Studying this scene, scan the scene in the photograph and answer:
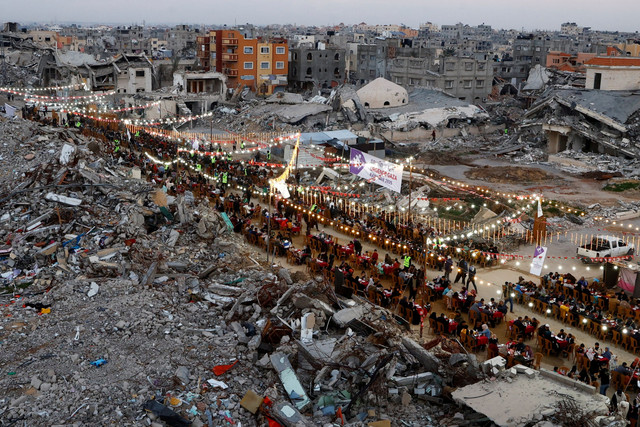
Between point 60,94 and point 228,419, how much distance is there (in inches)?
2003

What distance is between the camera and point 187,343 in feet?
49.4

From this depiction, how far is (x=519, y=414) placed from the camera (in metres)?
12.7

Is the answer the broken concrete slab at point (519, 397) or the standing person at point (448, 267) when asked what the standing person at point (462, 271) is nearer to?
the standing person at point (448, 267)

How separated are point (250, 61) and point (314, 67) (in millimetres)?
10029

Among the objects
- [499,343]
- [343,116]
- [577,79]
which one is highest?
[577,79]

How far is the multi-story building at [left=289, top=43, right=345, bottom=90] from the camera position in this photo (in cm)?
7944

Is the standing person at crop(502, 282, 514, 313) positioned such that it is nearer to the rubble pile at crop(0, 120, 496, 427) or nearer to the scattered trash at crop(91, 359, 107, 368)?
the rubble pile at crop(0, 120, 496, 427)

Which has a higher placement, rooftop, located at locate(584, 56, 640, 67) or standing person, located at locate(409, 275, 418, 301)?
rooftop, located at locate(584, 56, 640, 67)

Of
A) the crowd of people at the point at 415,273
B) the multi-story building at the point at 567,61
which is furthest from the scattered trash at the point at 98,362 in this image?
the multi-story building at the point at 567,61

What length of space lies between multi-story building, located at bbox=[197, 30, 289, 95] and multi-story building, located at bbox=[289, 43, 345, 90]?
2.72 meters

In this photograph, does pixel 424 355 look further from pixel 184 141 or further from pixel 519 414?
pixel 184 141

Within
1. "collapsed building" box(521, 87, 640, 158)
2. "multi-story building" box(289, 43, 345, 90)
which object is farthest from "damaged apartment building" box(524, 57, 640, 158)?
"multi-story building" box(289, 43, 345, 90)

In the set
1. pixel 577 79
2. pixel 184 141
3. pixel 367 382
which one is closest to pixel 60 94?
pixel 184 141

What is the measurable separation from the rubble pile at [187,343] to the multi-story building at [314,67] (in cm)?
5891
